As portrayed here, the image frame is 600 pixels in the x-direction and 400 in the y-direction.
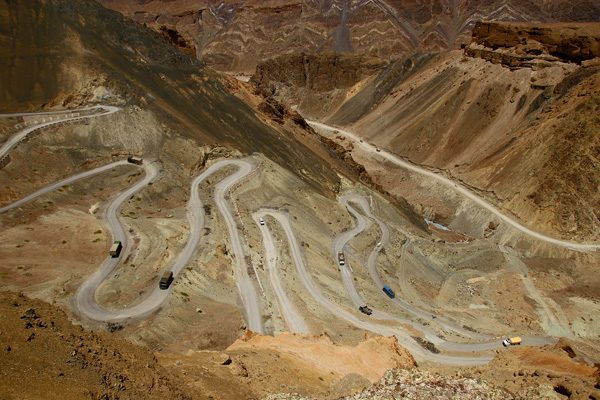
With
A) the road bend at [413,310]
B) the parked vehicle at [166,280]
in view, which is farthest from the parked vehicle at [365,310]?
the parked vehicle at [166,280]

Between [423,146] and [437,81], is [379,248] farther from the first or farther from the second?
[437,81]

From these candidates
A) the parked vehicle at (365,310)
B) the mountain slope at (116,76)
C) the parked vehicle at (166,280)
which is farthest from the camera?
the mountain slope at (116,76)

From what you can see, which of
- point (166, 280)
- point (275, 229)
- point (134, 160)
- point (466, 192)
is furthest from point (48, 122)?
point (466, 192)

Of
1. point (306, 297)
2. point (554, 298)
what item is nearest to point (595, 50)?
point (554, 298)

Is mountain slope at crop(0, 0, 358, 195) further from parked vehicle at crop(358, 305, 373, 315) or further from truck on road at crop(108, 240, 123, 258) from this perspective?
parked vehicle at crop(358, 305, 373, 315)

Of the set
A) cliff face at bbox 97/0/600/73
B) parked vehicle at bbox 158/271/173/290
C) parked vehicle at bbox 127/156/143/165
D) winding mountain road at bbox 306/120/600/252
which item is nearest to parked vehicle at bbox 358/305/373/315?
parked vehicle at bbox 158/271/173/290

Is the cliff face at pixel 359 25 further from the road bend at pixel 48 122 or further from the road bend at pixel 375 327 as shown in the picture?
the road bend at pixel 375 327
